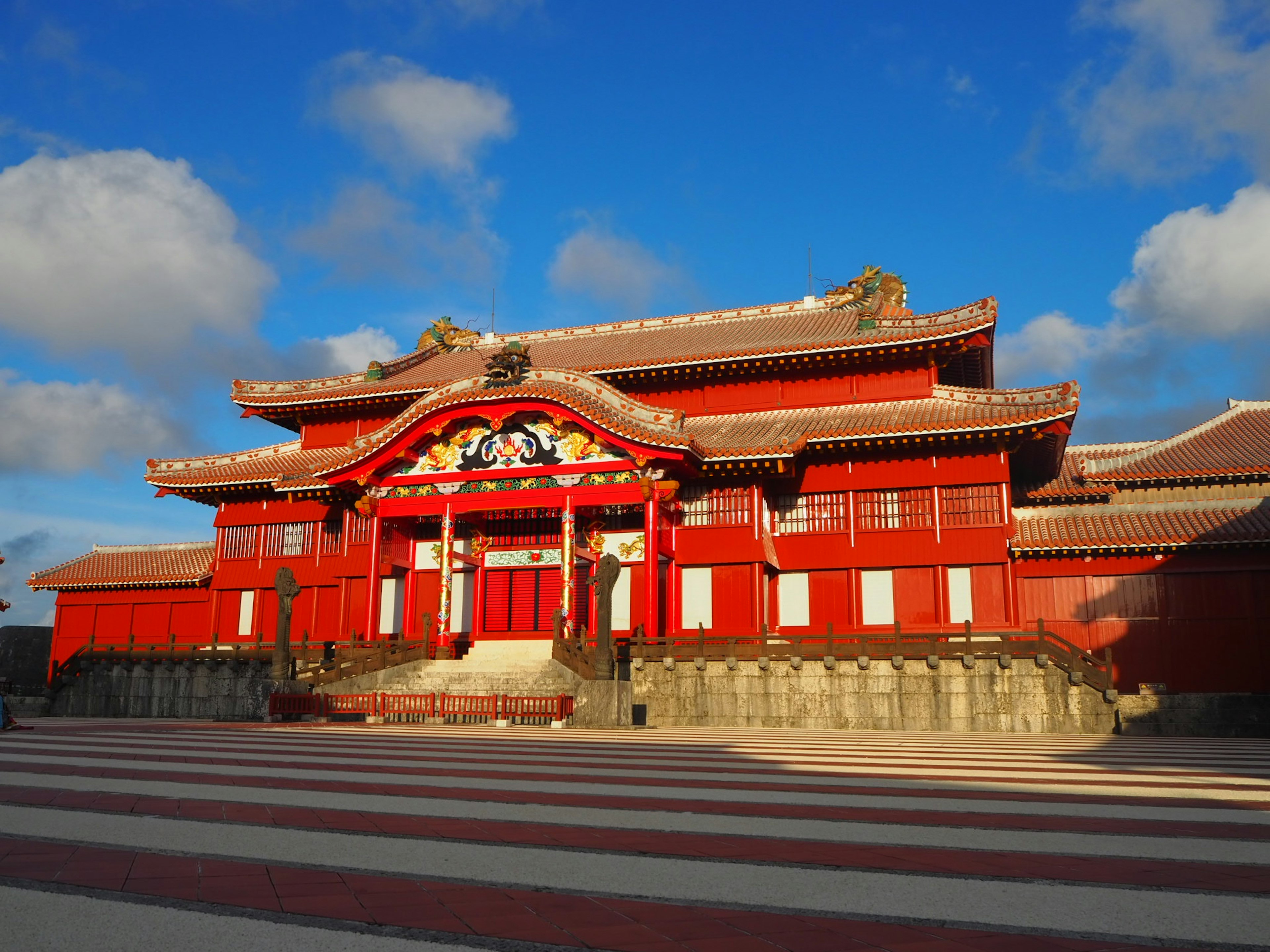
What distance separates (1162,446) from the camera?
95.5ft

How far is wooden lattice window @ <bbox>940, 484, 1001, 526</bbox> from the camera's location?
1046 inches

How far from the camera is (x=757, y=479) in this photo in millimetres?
27469

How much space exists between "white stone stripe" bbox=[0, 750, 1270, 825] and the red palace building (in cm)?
1419

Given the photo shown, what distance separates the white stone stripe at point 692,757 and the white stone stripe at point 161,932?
7206 millimetres

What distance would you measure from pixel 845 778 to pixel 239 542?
28.9 m

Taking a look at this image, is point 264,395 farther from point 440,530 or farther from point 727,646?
point 727,646

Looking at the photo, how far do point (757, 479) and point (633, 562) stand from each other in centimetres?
419

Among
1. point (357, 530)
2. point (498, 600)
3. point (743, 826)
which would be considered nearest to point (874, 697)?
point (498, 600)

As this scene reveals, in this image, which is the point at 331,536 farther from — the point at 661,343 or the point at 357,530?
the point at 661,343

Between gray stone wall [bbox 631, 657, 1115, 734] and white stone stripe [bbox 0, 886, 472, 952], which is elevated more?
gray stone wall [bbox 631, 657, 1115, 734]

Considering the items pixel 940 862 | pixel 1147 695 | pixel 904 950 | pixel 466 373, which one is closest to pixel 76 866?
pixel 904 950

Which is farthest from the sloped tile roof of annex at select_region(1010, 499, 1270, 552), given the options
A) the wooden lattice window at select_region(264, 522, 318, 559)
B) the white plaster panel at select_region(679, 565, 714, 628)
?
the wooden lattice window at select_region(264, 522, 318, 559)

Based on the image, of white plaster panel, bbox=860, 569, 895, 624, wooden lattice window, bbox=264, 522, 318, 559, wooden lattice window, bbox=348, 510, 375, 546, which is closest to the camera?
white plaster panel, bbox=860, 569, 895, 624

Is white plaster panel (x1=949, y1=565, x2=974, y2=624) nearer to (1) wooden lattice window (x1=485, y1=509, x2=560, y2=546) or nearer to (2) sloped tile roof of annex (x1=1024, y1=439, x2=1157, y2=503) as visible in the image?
(2) sloped tile roof of annex (x1=1024, y1=439, x2=1157, y2=503)
